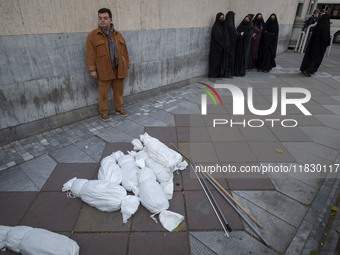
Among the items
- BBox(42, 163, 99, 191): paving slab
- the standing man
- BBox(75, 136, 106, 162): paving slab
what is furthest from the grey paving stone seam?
the standing man

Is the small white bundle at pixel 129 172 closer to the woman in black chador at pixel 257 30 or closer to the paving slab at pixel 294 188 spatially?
the paving slab at pixel 294 188

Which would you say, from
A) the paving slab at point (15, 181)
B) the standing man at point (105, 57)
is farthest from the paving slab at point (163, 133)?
the paving slab at point (15, 181)

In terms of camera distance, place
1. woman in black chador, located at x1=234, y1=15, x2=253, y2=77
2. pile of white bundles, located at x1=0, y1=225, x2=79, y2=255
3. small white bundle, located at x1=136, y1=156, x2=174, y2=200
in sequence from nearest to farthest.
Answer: pile of white bundles, located at x1=0, y1=225, x2=79, y2=255, small white bundle, located at x1=136, y1=156, x2=174, y2=200, woman in black chador, located at x1=234, y1=15, x2=253, y2=77

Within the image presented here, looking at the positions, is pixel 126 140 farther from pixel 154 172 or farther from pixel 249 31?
pixel 249 31

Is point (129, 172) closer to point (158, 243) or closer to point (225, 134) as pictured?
point (158, 243)

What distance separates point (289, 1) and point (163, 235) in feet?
43.5

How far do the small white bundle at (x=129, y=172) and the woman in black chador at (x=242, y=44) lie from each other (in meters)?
6.65

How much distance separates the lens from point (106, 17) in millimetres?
4102

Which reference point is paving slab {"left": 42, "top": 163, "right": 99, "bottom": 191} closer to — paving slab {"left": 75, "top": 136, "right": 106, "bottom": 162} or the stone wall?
paving slab {"left": 75, "top": 136, "right": 106, "bottom": 162}

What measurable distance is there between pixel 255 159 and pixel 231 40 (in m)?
5.45

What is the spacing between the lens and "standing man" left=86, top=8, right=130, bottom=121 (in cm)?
420

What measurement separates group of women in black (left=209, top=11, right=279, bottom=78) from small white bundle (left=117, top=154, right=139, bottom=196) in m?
5.70

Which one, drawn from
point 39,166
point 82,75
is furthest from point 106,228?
point 82,75

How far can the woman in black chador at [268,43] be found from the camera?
29.0ft
